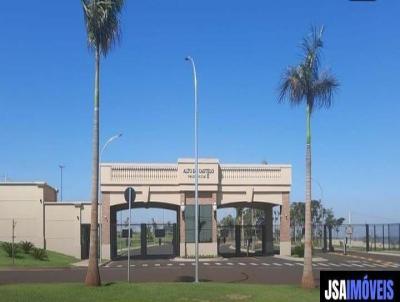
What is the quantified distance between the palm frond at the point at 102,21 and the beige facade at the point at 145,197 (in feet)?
120

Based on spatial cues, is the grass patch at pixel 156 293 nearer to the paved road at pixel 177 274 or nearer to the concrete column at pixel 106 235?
the paved road at pixel 177 274

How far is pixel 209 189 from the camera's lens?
60.2m

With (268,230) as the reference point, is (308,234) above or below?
above

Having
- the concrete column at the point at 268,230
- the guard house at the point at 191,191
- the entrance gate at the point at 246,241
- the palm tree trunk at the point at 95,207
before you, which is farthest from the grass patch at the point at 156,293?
the concrete column at the point at 268,230

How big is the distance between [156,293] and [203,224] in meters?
39.0

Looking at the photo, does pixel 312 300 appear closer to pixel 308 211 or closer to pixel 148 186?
pixel 308 211

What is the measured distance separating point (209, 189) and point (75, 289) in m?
39.5

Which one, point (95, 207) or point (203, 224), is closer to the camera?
point (95, 207)

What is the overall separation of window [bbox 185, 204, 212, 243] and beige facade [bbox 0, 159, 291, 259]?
0.36m

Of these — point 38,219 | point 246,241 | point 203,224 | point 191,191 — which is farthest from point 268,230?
point 38,219

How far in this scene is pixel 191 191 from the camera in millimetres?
59875

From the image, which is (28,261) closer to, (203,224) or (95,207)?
(203,224)

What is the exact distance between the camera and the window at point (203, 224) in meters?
59.1

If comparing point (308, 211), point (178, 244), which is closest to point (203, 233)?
point (178, 244)
